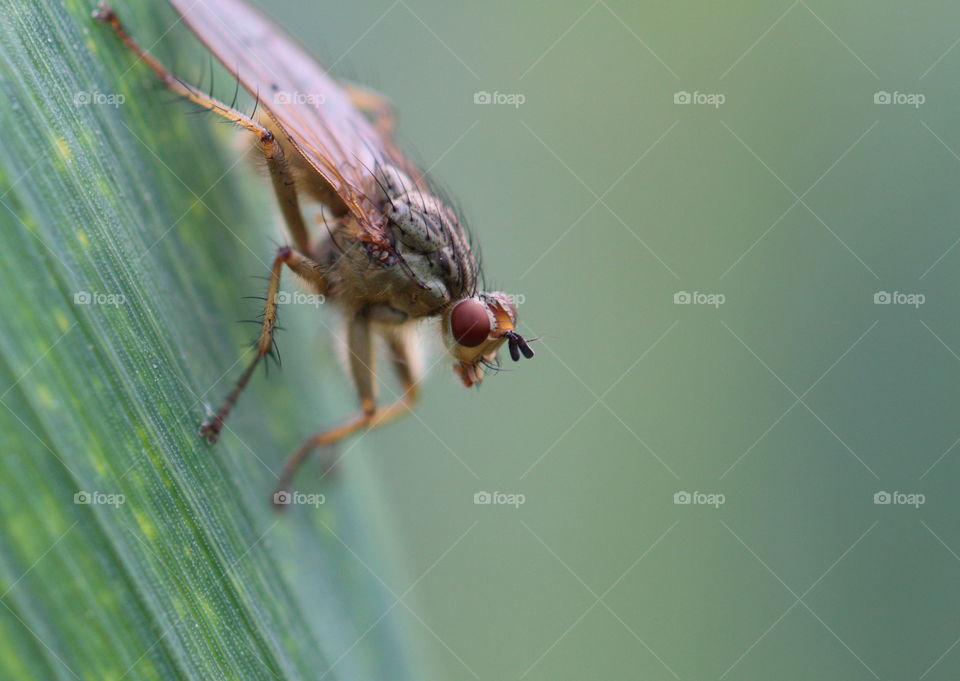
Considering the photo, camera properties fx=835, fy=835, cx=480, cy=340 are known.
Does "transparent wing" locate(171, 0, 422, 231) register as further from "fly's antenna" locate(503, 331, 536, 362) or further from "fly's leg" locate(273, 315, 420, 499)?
"fly's antenna" locate(503, 331, 536, 362)

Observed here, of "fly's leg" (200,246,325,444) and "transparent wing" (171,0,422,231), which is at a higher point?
"transparent wing" (171,0,422,231)

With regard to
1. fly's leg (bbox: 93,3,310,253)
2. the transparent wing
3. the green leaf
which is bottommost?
the green leaf

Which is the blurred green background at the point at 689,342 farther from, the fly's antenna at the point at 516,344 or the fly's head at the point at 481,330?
the fly's antenna at the point at 516,344

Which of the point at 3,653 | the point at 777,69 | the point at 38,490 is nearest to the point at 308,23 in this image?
the point at 777,69

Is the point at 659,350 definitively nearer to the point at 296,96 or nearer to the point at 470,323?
the point at 470,323

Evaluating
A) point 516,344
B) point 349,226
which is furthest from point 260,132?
point 516,344

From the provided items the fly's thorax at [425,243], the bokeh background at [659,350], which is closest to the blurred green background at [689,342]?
the bokeh background at [659,350]

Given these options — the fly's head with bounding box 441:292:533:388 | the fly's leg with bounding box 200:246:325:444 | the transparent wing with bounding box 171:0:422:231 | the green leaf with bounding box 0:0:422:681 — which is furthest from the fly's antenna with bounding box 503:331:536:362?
the green leaf with bounding box 0:0:422:681

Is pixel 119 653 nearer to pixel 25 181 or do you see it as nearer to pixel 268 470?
pixel 25 181
